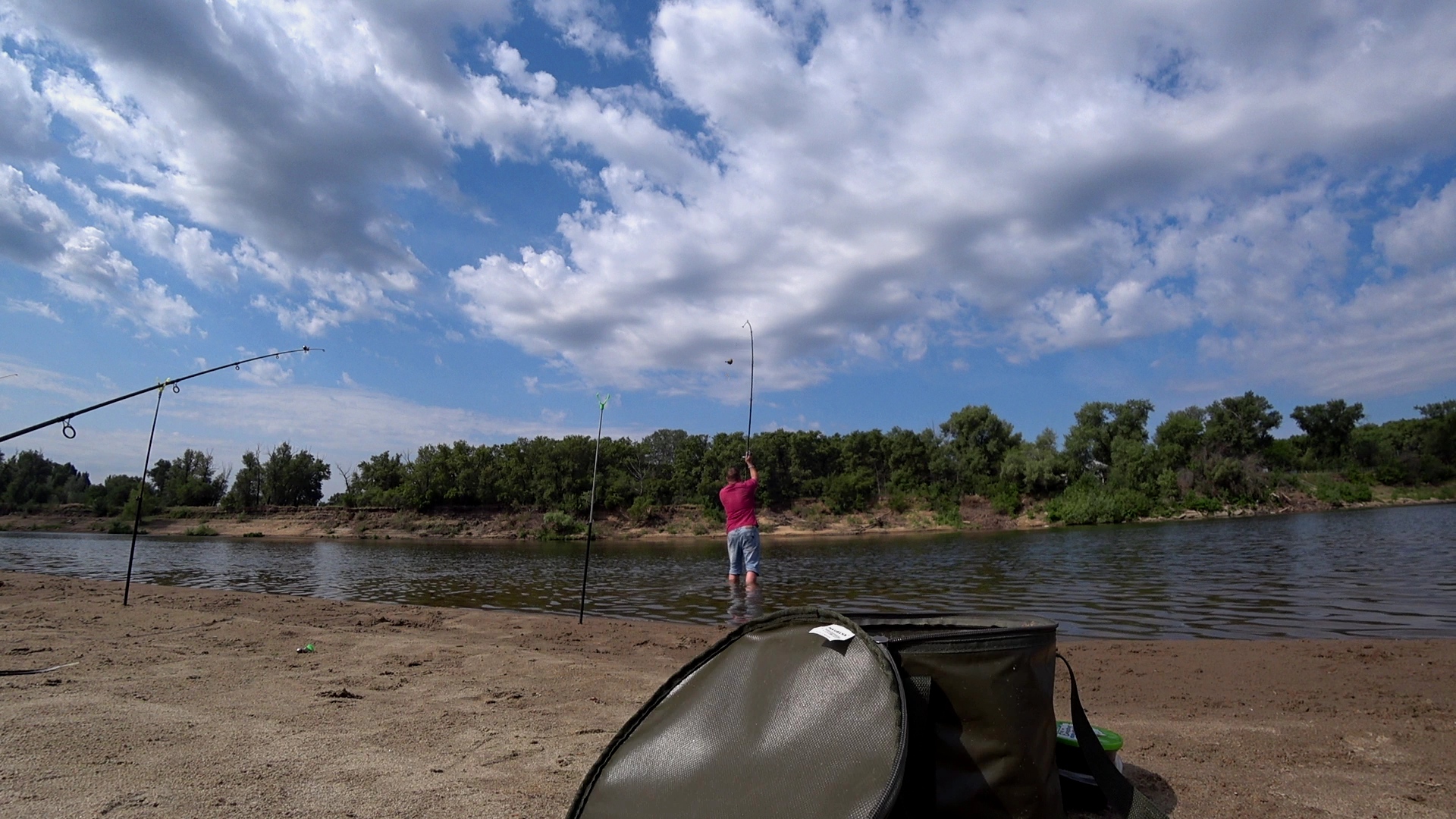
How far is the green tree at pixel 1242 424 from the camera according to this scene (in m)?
70.9

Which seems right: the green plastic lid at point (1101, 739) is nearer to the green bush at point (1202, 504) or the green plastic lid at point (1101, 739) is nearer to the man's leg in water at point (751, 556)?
the man's leg in water at point (751, 556)

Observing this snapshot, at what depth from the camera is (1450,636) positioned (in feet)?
28.5

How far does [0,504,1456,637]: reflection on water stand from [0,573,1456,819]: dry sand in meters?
2.16

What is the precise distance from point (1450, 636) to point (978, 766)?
1024cm

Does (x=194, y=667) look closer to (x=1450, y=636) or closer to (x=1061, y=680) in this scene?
(x=1061, y=680)

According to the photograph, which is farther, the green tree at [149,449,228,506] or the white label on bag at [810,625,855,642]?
the green tree at [149,449,228,506]

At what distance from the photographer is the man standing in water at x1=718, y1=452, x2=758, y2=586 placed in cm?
982

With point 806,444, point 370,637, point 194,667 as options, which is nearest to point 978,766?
point 194,667

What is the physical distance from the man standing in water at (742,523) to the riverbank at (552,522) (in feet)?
163

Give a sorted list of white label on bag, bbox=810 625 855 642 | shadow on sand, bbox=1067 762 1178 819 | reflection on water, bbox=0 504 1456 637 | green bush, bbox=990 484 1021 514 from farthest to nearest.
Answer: green bush, bbox=990 484 1021 514
reflection on water, bbox=0 504 1456 637
shadow on sand, bbox=1067 762 1178 819
white label on bag, bbox=810 625 855 642

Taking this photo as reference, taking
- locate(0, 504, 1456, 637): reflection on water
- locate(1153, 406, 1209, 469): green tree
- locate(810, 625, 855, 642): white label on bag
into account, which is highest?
locate(1153, 406, 1209, 469): green tree

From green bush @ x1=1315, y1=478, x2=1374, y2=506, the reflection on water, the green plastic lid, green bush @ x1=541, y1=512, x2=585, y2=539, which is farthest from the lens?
green bush @ x1=1315, y1=478, x2=1374, y2=506

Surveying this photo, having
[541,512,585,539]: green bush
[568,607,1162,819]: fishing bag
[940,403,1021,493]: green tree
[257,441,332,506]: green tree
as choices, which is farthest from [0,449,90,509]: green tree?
[568,607,1162,819]: fishing bag

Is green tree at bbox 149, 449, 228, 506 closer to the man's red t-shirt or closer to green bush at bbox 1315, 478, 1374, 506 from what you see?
the man's red t-shirt
